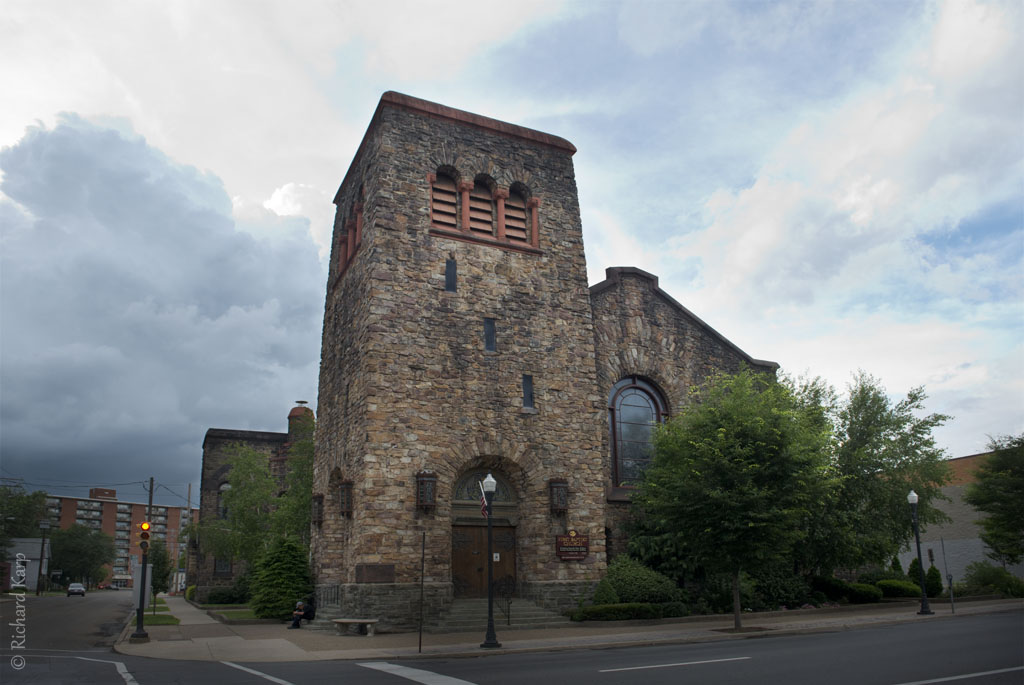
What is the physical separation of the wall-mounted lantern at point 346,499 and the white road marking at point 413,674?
7.60 metres

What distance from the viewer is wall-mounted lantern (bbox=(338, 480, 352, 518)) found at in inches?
810

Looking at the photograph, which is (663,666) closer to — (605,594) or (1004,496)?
(605,594)

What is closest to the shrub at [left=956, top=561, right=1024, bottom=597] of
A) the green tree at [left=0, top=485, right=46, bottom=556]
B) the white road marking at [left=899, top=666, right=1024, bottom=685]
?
the white road marking at [left=899, top=666, right=1024, bottom=685]

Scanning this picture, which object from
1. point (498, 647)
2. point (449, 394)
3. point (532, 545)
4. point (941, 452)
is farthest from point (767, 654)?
point (941, 452)

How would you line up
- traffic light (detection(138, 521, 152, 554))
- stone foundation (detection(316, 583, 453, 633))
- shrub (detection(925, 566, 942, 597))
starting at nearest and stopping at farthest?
1. stone foundation (detection(316, 583, 453, 633))
2. traffic light (detection(138, 521, 152, 554))
3. shrub (detection(925, 566, 942, 597))

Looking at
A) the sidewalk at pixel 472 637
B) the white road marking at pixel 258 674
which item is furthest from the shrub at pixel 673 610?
the white road marking at pixel 258 674

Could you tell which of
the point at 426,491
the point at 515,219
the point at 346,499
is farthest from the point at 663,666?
the point at 515,219

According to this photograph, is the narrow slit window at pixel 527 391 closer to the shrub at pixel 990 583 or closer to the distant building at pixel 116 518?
the shrub at pixel 990 583

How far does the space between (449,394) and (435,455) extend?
183cm

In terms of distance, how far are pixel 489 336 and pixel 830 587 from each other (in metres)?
15.6

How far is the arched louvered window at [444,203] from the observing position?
75.1 ft

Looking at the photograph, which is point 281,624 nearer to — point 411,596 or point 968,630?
point 411,596

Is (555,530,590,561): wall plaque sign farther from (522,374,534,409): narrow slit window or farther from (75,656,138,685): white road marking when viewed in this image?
(75,656,138,685): white road marking

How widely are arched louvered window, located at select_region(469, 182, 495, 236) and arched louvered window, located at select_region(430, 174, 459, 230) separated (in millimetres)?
541
